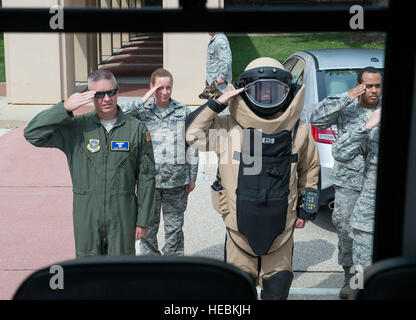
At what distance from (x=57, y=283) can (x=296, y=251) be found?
467 cm

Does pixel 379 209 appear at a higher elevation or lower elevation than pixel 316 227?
higher

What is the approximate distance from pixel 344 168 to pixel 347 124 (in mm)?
343

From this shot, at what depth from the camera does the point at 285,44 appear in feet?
111

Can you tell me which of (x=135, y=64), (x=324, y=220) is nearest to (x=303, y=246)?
(x=324, y=220)

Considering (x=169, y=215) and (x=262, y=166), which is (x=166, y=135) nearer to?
(x=169, y=215)

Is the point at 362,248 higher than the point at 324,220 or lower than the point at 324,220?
higher

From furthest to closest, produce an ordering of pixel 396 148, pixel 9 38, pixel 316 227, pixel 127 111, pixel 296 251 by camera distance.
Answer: pixel 9 38 → pixel 316 227 → pixel 296 251 → pixel 127 111 → pixel 396 148

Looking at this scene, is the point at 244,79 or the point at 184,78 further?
the point at 184,78

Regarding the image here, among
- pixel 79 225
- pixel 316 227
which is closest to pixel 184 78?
pixel 316 227

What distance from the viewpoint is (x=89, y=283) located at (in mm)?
2031

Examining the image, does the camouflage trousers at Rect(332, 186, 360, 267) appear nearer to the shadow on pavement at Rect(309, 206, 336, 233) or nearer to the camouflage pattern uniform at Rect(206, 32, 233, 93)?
the shadow on pavement at Rect(309, 206, 336, 233)

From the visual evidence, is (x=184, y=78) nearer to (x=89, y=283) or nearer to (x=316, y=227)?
(x=316, y=227)

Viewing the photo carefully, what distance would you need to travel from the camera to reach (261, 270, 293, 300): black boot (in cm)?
446

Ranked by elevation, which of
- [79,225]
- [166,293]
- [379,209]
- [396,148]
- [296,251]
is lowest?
[296,251]
